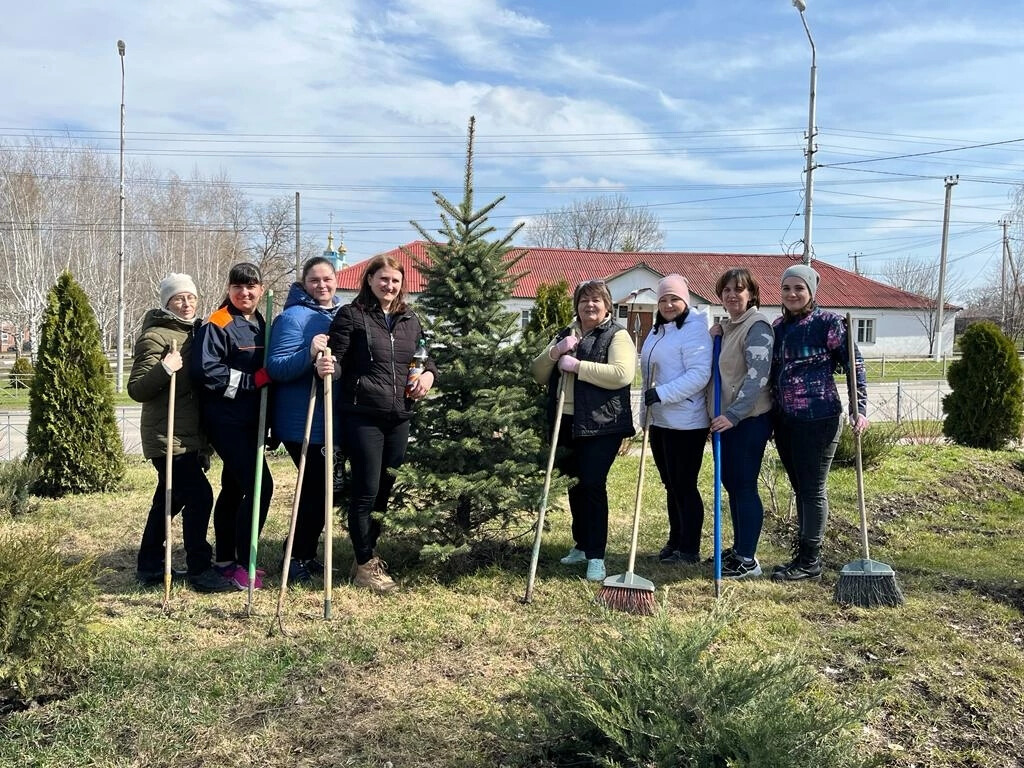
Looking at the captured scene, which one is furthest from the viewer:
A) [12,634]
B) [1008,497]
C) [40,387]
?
[1008,497]

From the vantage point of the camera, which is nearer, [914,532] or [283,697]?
[283,697]

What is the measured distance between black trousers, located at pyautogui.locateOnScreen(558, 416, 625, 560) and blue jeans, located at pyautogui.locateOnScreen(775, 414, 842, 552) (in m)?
1.11

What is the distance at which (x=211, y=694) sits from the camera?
3.33m

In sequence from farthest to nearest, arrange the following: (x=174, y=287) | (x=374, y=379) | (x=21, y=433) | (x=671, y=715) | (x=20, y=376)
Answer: (x=20, y=376) → (x=21, y=433) → (x=174, y=287) → (x=374, y=379) → (x=671, y=715)

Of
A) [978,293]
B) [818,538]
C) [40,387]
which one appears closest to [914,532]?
[818,538]

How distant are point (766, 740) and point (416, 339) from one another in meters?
3.06

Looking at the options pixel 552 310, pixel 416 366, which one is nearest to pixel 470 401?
pixel 416 366

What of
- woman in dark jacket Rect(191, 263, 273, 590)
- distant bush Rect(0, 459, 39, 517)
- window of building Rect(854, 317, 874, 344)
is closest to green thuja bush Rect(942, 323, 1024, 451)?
woman in dark jacket Rect(191, 263, 273, 590)

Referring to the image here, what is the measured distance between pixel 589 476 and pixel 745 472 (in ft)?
3.39

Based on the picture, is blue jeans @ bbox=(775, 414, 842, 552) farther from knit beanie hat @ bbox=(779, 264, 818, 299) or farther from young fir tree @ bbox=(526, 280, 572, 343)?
young fir tree @ bbox=(526, 280, 572, 343)

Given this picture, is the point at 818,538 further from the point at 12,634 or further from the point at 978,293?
the point at 978,293

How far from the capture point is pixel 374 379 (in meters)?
4.45

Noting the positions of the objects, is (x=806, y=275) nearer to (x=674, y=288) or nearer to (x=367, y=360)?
(x=674, y=288)

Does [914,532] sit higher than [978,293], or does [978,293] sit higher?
[978,293]
